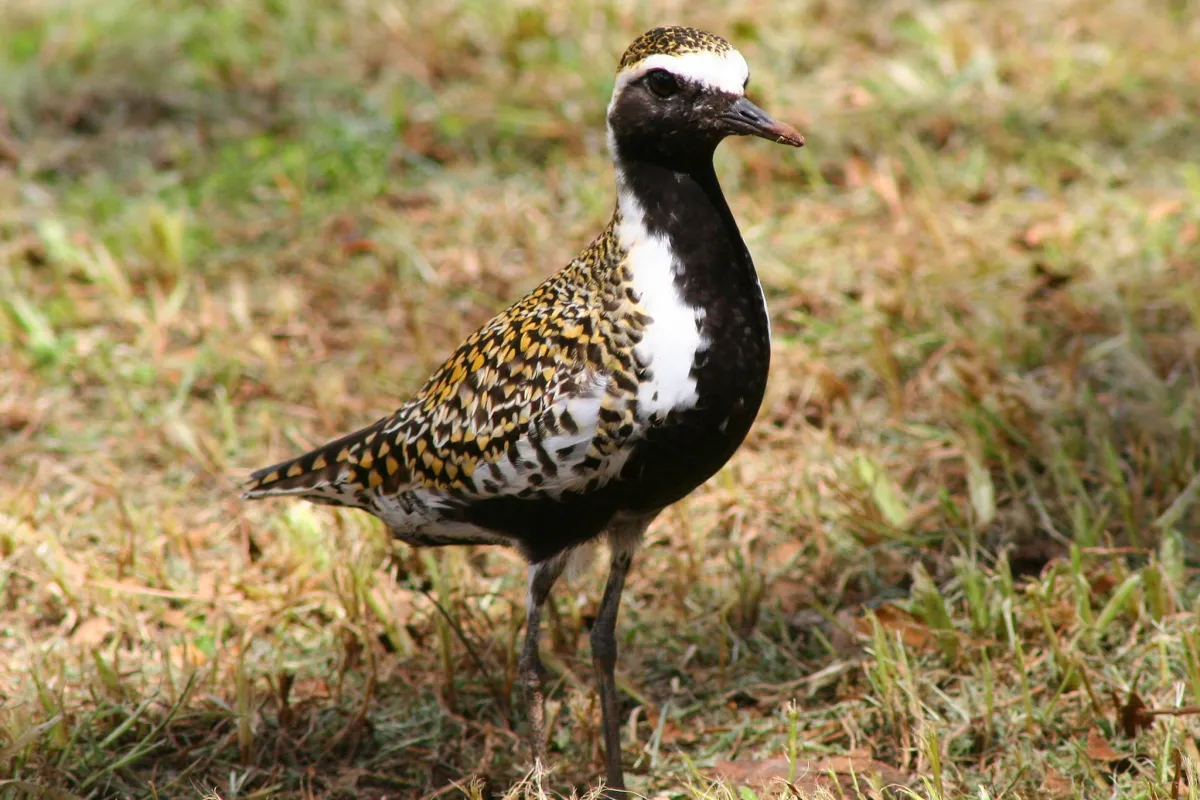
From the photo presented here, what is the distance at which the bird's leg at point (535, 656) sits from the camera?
375cm

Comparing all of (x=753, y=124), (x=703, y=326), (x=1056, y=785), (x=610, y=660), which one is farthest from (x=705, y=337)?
(x=1056, y=785)

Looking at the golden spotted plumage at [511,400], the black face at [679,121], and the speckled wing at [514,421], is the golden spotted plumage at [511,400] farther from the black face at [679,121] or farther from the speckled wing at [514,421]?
the black face at [679,121]

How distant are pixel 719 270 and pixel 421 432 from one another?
942 millimetres

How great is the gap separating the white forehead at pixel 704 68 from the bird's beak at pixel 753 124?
4cm

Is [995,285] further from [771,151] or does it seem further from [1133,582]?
[1133,582]

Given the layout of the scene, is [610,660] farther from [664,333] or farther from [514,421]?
[664,333]

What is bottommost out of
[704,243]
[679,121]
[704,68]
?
[704,243]

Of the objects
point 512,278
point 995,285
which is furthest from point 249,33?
point 995,285

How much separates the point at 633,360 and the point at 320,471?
1.17 metres

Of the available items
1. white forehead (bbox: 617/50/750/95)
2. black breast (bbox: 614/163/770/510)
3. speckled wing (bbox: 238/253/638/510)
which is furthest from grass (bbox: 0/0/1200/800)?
white forehead (bbox: 617/50/750/95)

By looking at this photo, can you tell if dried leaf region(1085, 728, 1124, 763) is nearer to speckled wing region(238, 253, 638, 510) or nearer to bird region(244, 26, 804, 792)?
bird region(244, 26, 804, 792)

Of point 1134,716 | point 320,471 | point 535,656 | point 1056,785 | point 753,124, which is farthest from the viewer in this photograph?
point 320,471

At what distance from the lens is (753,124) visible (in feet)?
10.9

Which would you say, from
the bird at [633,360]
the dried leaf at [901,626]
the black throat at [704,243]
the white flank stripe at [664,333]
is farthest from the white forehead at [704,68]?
the dried leaf at [901,626]
